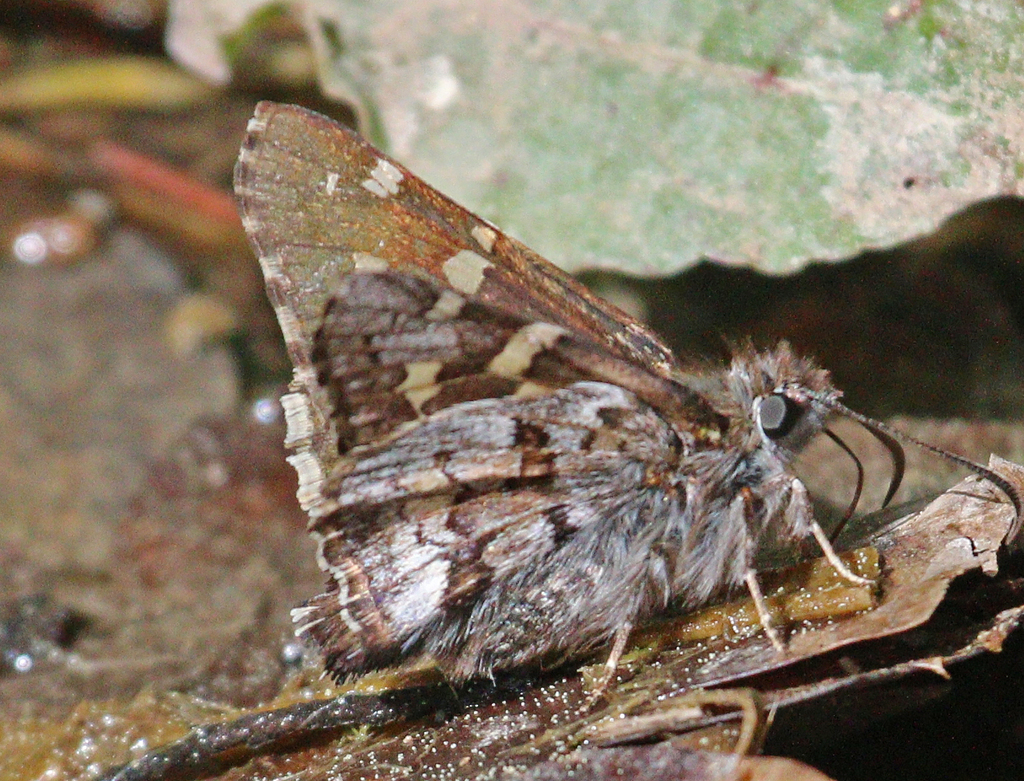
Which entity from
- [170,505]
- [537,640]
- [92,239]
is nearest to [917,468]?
[537,640]

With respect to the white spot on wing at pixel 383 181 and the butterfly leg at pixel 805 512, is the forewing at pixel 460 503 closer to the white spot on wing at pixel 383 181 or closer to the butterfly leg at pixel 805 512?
the butterfly leg at pixel 805 512

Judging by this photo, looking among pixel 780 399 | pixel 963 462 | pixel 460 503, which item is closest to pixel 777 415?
pixel 780 399

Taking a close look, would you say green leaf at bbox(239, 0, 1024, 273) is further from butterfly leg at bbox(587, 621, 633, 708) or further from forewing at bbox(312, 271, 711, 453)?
butterfly leg at bbox(587, 621, 633, 708)

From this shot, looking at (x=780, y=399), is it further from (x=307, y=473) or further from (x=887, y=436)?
(x=307, y=473)

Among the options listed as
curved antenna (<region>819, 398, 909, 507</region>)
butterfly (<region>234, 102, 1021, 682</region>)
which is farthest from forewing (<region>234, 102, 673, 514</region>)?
curved antenna (<region>819, 398, 909, 507</region>)

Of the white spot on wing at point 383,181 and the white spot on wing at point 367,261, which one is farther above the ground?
the white spot on wing at point 383,181

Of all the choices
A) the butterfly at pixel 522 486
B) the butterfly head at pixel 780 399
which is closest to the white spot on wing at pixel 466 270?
the butterfly at pixel 522 486

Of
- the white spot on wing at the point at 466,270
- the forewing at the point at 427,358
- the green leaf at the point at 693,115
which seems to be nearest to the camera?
the forewing at the point at 427,358
